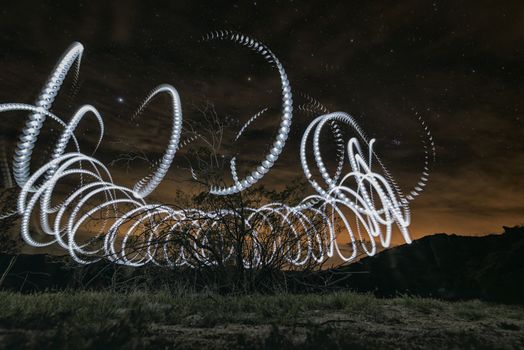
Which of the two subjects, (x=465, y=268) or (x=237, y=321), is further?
(x=465, y=268)

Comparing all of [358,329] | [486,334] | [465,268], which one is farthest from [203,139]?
[465,268]

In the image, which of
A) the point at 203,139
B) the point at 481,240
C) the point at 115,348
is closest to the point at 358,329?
the point at 115,348

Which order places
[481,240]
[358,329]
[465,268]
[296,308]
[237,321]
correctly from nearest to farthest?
1. [358,329]
2. [237,321]
3. [296,308]
4. [465,268]
5. [481,240]

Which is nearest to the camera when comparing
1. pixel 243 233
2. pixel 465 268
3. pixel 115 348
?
pixel 115 348

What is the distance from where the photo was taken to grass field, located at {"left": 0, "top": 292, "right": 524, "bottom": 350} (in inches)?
204

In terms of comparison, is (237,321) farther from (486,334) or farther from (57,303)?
(486,334)

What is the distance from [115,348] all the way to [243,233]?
21.5 ft

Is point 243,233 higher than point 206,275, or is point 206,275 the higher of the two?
point 243,233

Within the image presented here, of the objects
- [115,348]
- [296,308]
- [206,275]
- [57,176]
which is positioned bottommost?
[115,348]

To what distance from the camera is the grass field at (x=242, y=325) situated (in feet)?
17.0

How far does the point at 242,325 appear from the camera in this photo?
21.2 ft

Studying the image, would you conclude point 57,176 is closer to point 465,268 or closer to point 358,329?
point 358,329

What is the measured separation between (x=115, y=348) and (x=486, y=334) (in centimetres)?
516

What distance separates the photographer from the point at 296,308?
7434 mm
